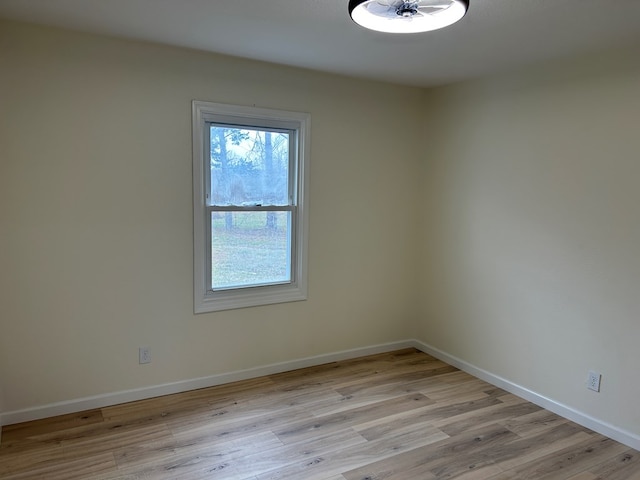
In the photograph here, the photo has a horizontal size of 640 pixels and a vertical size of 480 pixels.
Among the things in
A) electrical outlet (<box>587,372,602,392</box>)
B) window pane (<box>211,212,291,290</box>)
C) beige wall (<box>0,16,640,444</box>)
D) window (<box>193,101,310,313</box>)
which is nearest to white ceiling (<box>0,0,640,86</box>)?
beige wall (<box>0,16,640,444</box>)

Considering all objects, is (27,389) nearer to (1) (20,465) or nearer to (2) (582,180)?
(1) (20,465)

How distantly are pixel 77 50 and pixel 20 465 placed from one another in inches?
93.7

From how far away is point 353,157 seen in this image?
3.81 m

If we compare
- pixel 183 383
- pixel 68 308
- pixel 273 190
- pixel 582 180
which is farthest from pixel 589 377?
pixel 68 308

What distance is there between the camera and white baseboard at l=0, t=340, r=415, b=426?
2818 mm

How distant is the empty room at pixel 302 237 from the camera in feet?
8.23

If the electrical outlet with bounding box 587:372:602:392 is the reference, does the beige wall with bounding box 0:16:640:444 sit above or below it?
above

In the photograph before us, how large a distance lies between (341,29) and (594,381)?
269 cm

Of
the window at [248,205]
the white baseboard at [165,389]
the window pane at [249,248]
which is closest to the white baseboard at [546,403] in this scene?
the white baseboard at [165,389]

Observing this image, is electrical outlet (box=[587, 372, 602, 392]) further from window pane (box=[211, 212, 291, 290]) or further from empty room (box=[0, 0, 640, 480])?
window pane (box=[211, 212, 291, 290])

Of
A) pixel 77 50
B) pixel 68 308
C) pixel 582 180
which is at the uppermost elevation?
pixel 77 50

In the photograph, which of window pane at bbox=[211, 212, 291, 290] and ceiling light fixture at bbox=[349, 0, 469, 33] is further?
window pane at bbox=[211, 212, 291, 290]

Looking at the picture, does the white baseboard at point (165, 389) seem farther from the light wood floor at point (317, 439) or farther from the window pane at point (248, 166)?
the window pane at point (248, 166)

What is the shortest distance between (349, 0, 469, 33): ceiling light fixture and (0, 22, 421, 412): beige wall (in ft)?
5.03
